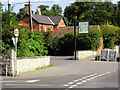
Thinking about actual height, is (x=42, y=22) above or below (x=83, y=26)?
above

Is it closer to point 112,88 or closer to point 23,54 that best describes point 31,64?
point 23,54

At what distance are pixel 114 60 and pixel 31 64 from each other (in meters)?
15.2

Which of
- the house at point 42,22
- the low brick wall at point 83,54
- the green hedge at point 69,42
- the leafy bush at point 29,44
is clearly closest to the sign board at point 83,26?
the low brick wall at point 83,54

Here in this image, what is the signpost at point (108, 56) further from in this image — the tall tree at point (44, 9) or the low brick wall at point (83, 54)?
the tall tree at point (44, 9)

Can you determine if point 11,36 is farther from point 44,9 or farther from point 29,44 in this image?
point 44,9

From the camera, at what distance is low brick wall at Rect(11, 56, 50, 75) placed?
2325 centimetres

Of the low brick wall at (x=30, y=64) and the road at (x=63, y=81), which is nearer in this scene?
the road at (x=63, y=81)

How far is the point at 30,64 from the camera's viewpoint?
84.6 ft

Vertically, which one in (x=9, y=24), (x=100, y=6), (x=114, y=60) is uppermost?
(x=100, y=6)

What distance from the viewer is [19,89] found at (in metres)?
14.7

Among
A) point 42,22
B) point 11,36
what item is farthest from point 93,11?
point 11,36

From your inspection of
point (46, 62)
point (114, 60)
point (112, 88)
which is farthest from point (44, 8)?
point (112, 88)

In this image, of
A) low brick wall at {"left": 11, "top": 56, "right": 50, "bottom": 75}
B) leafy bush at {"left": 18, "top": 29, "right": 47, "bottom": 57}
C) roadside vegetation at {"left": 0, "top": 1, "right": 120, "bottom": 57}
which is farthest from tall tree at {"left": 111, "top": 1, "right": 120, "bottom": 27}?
low brick wall at {"left": 11, "top": 56, "right": 50, "bottom": 75}

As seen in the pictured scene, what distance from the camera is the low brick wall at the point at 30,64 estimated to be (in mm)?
23248
